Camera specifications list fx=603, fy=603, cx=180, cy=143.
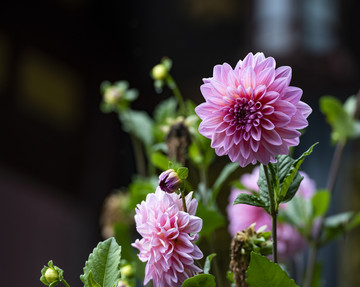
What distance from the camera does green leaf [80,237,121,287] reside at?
27 cm

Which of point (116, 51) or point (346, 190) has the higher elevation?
point (116, 51)

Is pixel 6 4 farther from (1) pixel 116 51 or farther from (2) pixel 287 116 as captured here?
(2) pixel 287 116

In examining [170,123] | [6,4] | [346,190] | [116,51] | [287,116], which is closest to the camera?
[287,116]

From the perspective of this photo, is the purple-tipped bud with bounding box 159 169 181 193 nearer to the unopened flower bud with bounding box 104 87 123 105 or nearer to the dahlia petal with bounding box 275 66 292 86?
the dahlia petal with bounding box 275 66 292 86

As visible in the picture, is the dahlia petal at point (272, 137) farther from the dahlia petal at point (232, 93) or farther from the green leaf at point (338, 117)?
the green leaf at point (338, 117)

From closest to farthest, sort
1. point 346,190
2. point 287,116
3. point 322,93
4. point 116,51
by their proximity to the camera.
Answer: point 287,116
point 346,190
point 322,93
point 116,51

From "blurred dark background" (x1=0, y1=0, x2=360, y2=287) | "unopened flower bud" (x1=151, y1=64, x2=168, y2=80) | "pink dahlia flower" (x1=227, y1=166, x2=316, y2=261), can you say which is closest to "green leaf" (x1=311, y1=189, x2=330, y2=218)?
"pink dahlia flower" (x1=227, y1=166, x2=316, y2=261)

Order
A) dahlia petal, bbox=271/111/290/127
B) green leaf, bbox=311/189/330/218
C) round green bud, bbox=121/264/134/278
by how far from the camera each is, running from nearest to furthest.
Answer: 1. dahlia petal, bbox=271/111/290/127
2. round green bud, bbox=121/264/134/278
3. green leaf, bbox=311/189/330/218

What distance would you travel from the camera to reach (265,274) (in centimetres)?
26

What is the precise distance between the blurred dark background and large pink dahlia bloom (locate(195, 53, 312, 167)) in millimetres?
1518

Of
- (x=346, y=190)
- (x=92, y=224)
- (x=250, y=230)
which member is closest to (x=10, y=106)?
(x=92, y=224)

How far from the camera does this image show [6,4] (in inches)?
82.0

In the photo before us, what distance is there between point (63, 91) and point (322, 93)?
3.22ft

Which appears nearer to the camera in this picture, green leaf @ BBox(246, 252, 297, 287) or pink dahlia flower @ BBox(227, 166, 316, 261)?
green leaf @ BBox(246, 252, 297, 287)
